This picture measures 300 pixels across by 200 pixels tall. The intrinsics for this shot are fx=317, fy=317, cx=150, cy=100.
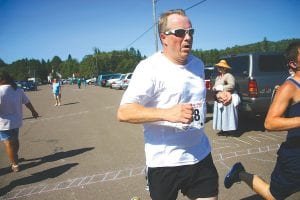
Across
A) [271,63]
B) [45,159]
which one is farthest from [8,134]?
[271,63]

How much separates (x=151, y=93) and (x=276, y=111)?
1.28m

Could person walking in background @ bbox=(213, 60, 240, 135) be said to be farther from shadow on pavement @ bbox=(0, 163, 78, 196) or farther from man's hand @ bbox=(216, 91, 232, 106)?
man's hand @ bbox=(216, 91, 232, 106)

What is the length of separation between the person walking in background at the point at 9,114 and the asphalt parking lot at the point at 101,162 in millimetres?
526

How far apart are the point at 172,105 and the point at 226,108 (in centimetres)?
566

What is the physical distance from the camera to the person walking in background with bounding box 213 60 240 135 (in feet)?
24.8

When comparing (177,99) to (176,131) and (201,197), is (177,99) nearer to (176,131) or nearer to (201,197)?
(176,131)

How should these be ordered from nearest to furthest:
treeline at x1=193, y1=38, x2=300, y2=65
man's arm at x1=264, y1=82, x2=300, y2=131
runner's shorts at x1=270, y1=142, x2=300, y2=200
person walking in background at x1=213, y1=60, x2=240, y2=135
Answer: man's arm at x1=264, y1=82, x2=300, y2=131
runner's shorts at x1=270, y1=142, x2=300, y2=200
person walking in background at x1=213, y1=60, x2=240, y2=135
treeline at x1=193, y1=38, x2=300, y2=65

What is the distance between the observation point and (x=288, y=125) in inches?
115

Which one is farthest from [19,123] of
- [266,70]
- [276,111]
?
[266,70]

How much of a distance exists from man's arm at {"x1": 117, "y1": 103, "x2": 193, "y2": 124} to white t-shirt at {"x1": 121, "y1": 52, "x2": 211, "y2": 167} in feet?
0.27

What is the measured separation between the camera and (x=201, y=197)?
2.68 m

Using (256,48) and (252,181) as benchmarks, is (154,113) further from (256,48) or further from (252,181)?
(256,48)

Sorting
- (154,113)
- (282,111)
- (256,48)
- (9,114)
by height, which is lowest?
(9,114)

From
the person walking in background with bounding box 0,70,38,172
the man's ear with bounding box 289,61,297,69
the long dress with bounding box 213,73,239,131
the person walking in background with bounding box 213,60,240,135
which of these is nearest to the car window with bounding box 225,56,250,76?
the person walking in background with bounding box 213,60,240,135
